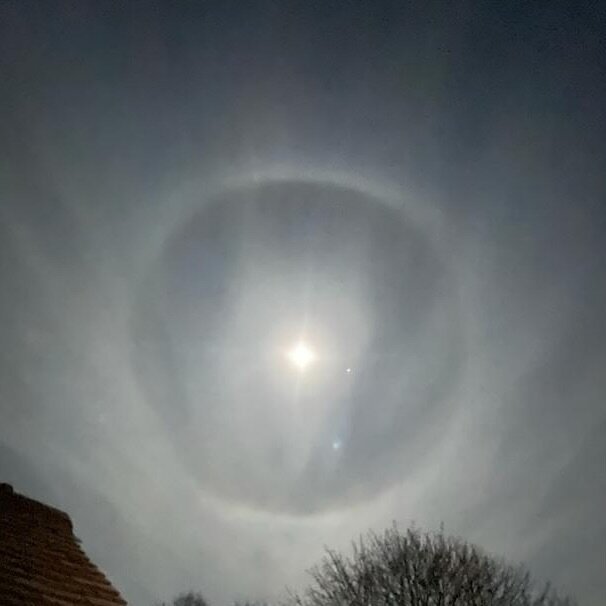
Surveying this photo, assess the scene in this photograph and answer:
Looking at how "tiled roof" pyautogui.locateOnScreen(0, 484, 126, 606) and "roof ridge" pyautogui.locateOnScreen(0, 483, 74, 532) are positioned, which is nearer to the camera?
"tiled roof" pyautogui.locateOnScreen(0, 484, 126, 606)

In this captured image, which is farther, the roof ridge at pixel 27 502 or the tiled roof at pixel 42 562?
the roof ridge at pixel 27 502

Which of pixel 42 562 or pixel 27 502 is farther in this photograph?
pixel 27 502

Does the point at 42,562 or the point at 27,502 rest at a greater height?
the point at 27,502

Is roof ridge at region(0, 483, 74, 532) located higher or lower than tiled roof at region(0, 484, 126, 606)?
higher

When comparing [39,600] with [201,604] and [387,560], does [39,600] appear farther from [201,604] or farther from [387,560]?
[201,604]

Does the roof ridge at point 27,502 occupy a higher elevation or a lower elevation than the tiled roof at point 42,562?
higher

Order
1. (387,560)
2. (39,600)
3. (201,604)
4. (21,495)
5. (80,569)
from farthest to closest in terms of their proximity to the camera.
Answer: (201,604), (387,560), (21,495), (80,569), (39,600)

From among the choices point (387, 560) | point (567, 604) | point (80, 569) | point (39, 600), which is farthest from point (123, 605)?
point (567, 604)

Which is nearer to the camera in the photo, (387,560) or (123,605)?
(123,605)
